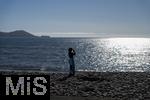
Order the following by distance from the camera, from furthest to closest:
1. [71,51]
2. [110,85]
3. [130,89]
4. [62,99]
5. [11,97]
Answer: [71,51], [110,85], [130,89], [62,99], [11,97]

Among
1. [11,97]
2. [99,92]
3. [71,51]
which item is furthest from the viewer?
[71,51]

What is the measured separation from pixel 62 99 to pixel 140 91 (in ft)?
14.7

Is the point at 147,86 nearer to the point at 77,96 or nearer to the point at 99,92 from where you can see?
the point at 99,92

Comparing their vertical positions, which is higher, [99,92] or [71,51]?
[71,51]

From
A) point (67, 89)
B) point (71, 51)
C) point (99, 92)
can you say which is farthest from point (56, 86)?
point (71, 51)

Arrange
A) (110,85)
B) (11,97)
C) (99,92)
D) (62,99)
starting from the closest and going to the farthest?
(11,97) < (62,99) < (99,92) < (110,85)

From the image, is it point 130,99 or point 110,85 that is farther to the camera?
point 110,85

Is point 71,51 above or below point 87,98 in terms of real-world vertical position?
above

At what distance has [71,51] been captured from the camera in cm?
2344

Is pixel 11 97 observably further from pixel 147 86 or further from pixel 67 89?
pixel 147 86

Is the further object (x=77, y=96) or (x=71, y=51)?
(x=71, y=51)

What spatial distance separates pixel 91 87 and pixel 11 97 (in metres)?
6.36

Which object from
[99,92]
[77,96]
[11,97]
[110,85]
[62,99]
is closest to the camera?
[11,97]

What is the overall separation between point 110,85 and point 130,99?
394 centimetres
